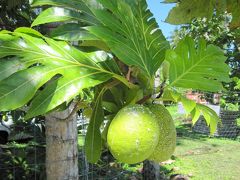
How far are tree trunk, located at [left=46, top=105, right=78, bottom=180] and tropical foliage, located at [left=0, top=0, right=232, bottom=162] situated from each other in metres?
1.12

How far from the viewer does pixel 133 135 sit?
926mm

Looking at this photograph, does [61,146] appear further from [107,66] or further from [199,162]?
[199,162]

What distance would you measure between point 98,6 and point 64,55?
0.25 meters

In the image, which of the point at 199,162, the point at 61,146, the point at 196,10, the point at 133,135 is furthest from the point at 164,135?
the point at 199,162

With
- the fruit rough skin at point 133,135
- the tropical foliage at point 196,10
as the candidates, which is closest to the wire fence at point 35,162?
the tropical foliage at point 196,10

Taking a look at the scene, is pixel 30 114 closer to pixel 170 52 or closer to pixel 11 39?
pixel 11 39

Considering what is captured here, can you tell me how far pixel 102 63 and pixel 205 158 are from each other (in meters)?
7.28

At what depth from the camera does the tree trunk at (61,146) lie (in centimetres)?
225

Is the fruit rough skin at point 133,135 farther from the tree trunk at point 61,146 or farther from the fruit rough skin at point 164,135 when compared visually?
the tree trunk at point 61,146

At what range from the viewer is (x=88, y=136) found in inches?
45.0

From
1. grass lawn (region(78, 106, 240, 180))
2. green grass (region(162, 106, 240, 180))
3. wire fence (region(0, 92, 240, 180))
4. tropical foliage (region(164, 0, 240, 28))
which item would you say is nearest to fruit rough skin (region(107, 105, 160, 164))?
tropical foliage (region(164, 0, 240, 28))

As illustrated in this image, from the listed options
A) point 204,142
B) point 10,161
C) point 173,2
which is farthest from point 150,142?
point 204,142

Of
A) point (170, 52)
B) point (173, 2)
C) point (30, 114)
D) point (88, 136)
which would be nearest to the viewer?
point (30, 114)

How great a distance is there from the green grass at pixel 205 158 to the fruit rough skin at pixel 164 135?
5.69 meters
